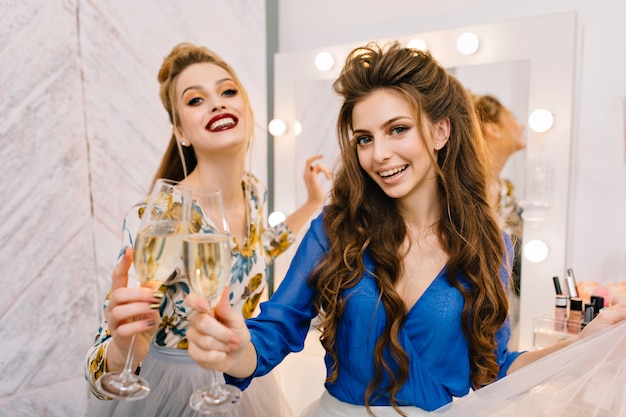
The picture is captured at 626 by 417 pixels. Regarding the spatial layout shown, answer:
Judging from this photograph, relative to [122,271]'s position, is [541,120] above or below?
above

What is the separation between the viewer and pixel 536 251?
1826 millimetres

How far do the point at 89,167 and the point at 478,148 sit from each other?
4.17ft

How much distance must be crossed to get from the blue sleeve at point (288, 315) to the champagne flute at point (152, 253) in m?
0.27

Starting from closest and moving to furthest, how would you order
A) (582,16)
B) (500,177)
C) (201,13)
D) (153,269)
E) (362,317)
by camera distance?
(153,269) < (362,317) < (582,16) < (500,177) < (201,13)

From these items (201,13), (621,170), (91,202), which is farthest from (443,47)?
(91,202)

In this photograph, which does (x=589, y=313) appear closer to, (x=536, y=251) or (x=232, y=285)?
(x=536, y=251)

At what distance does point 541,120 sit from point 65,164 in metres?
1.59

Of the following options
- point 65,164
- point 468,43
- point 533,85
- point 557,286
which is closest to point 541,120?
point 533,85

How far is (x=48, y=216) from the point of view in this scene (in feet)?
5.48

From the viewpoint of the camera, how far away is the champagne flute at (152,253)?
72 cm

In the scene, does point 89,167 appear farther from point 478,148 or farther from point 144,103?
point 478,148

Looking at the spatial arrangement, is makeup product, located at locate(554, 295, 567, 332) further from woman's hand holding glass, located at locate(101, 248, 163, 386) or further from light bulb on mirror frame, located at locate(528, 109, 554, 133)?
woman's hand holding glass, located at locate(101, 248, 163, 386)

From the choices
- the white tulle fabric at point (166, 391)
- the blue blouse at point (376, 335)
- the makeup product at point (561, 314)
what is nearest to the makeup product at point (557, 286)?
the makeup product at point (561, 314)

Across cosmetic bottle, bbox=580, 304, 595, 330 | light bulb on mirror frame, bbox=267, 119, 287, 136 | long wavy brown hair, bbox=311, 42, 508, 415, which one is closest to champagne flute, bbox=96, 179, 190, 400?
Result: long wavy brown hair, bbox=311, 42, 508, 415
